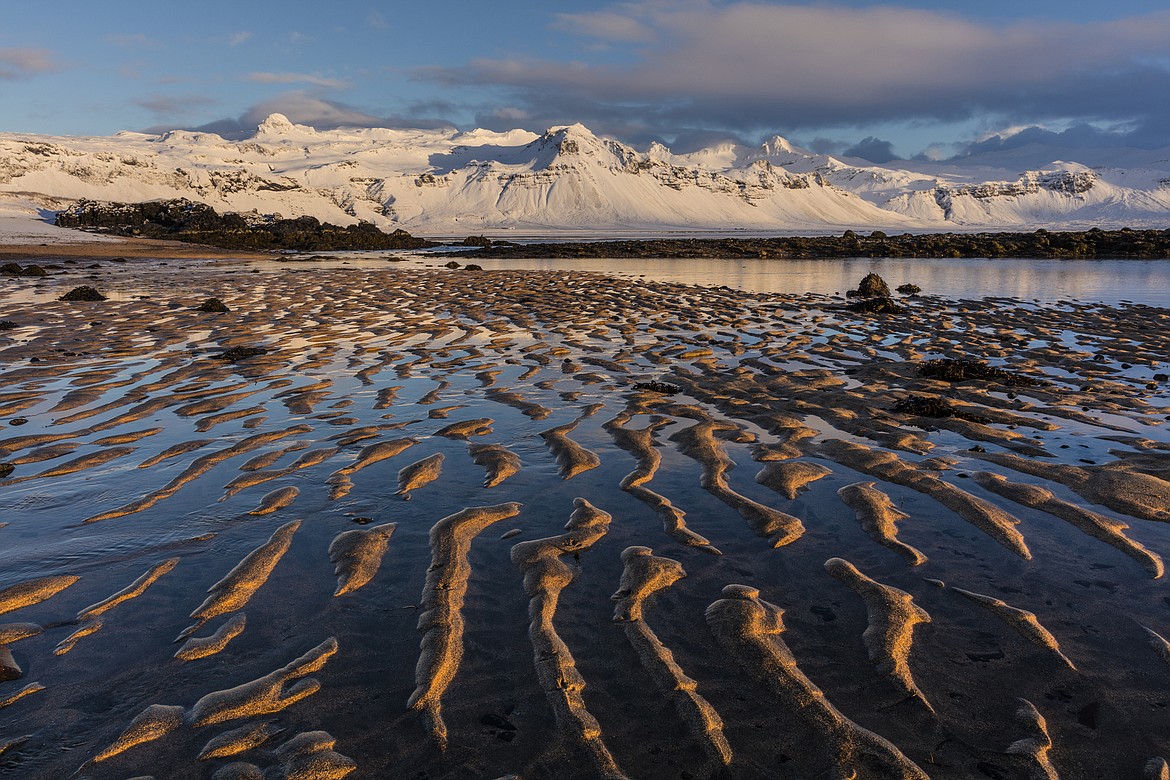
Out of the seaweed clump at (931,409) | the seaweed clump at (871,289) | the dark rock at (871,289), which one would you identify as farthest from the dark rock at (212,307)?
the dark rock at (871,289)

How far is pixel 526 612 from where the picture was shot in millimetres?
4324

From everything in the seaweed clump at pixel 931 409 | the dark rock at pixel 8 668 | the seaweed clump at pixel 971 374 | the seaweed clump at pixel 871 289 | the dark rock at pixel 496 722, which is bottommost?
the dark rock at pixel 496 722

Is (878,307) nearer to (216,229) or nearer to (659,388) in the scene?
(659,388)

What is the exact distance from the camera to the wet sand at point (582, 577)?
Result: 3.21m

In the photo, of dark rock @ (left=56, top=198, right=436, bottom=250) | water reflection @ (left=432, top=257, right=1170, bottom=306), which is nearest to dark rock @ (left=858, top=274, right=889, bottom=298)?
water reflection @ (left=432, top=257, right=1170, bottom=306)

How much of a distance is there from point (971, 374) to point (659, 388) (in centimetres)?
508

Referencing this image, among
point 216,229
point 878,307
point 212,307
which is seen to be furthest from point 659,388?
point 216,229

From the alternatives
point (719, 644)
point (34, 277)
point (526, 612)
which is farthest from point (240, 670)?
point (34, 277)

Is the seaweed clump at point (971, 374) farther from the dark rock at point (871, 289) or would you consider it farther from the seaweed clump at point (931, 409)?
the dark rock at point (871, 289)

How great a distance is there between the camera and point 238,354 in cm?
1265

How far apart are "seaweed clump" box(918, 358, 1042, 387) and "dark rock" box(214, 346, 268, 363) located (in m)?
12.1

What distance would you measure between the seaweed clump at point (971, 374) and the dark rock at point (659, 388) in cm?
427

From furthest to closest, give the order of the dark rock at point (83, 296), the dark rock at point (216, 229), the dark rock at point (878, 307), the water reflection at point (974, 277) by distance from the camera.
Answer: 1. the dark rock at point (216, 229)
2. the water reflection at point (974, 277)
3. the dark rock at point (83, 296)
4. the dark rock at point (878, 307)

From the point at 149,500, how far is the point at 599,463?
4.23 meters
